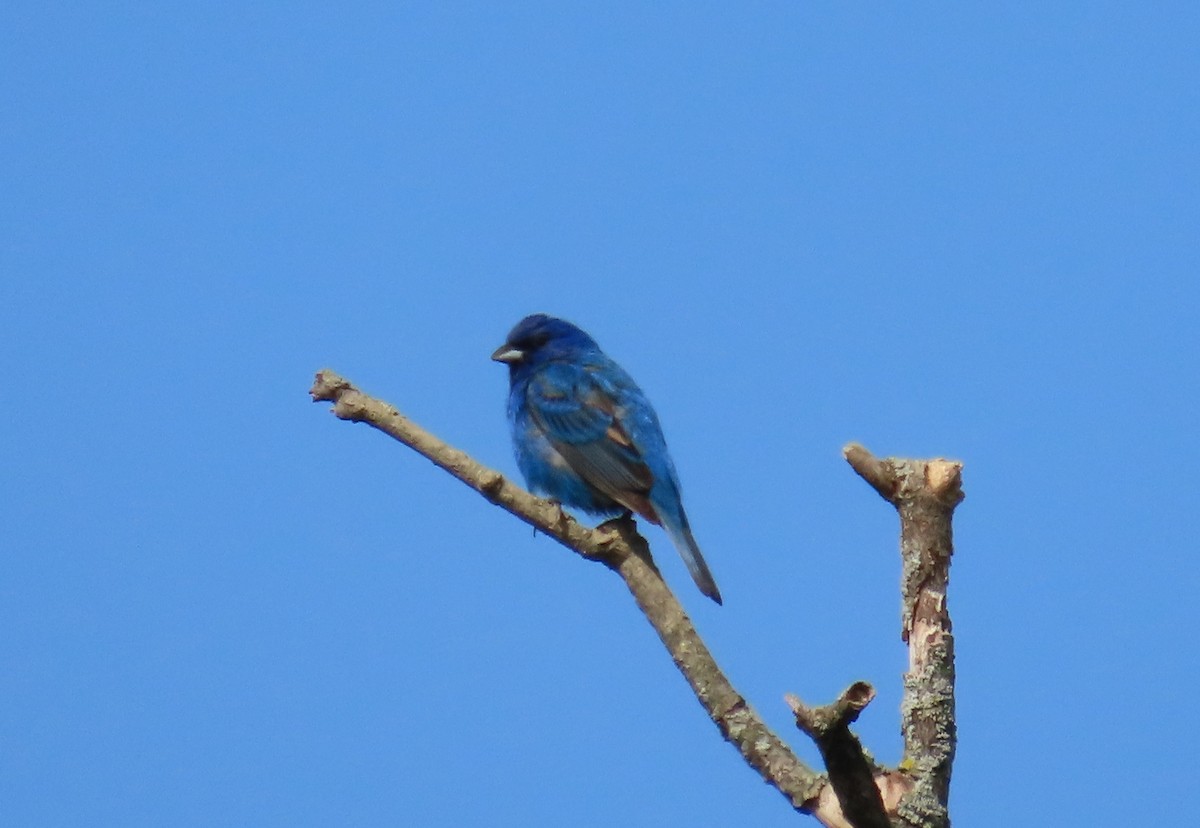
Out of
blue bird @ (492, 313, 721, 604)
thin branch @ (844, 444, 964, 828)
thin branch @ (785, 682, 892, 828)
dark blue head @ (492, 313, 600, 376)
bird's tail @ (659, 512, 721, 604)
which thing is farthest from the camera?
dark blue head @ (492, 313, 600, 376)

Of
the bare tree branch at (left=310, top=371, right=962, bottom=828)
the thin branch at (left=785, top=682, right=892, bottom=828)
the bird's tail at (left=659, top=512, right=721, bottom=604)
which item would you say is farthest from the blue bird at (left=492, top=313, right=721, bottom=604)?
the thin branch at (left=785, top=682, right=892, bottom=828)

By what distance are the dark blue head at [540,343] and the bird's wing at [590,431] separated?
1.27 feet

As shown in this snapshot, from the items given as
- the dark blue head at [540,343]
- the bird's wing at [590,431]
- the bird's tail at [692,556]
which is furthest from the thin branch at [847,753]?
the dark blue head at [540,343]

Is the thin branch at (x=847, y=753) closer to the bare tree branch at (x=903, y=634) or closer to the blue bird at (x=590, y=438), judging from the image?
the bare tree branch at (x=903, y=634)

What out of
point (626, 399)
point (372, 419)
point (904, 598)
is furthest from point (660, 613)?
point (626, 399)

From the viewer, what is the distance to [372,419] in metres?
7.87

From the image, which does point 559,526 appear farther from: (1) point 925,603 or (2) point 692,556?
(2) point 692,556

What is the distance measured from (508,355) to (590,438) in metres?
1.56

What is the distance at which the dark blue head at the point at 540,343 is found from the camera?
1227 centimetres

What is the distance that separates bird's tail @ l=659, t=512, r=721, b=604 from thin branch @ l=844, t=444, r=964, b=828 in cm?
295

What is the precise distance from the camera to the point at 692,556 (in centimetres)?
1021

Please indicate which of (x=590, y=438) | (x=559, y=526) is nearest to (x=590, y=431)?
(x=590, y=438)

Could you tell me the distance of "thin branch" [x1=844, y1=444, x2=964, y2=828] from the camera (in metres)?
6.68

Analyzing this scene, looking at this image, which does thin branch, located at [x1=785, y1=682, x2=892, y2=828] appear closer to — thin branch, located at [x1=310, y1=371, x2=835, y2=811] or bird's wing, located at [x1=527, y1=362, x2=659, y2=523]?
thin branch, located at [x1=310, y1=371, x2=835, y2=811]
